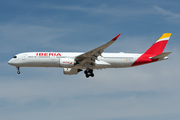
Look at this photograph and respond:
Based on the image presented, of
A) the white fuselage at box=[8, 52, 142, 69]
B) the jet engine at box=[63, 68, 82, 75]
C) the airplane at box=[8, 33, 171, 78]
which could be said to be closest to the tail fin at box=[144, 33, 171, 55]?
the airplane at box=[8, 33, 171, 78]

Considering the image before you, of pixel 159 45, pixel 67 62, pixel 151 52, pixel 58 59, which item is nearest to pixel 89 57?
pixel 67 62

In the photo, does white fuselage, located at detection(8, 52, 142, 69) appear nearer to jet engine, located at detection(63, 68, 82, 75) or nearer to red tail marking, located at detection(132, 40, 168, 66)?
red tail marking, located at detection(132, 40, 168, 66)

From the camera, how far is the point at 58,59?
157 ft

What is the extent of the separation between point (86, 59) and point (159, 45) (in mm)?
13006

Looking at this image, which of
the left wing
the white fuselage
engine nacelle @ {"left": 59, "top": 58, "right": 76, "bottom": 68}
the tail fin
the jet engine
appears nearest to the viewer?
the left wing

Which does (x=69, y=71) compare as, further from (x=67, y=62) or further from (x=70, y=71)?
(x=67, y=62)

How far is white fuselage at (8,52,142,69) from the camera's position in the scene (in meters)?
47.9

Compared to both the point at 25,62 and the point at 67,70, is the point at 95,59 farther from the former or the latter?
the point at 25,62

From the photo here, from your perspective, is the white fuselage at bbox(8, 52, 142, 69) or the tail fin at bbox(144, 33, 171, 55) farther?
the tail fin at bbox(144, 33, 171, 55)

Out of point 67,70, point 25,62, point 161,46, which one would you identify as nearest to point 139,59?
point 161,46

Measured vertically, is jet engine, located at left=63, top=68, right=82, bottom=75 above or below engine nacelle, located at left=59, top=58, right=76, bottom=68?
below

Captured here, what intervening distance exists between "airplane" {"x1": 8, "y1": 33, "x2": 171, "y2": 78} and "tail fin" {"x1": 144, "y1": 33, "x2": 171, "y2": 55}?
528 millimetres

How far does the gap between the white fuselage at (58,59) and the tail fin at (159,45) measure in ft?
10.3

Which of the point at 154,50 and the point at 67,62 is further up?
the point at 154,50
